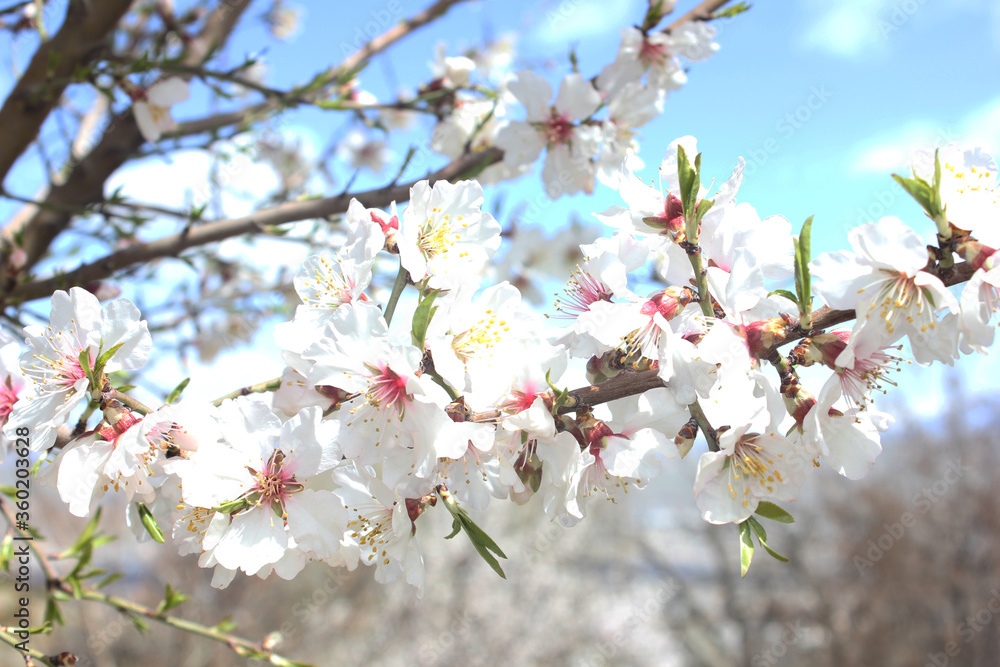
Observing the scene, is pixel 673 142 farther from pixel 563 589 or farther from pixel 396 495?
pixel 563 589

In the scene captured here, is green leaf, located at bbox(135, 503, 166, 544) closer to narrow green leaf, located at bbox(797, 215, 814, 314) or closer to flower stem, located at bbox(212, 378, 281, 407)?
flower stem, located at bbox(212, 378, 281, 407)

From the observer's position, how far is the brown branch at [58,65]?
5.45 ft

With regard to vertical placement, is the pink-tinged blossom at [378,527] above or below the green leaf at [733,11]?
below

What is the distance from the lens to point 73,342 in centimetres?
93

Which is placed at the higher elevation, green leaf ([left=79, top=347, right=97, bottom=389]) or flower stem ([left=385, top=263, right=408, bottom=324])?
green leaf ([left=79, top=347, right=97, bottom=389])

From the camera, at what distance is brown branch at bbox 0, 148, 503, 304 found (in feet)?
5.10

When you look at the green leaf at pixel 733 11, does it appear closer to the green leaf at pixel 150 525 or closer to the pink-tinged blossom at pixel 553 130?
the pink-tinged blossom at pixel 553 130

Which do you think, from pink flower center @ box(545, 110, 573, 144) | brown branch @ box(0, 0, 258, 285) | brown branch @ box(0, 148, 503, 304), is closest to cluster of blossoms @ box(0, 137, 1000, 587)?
brown branch @ box(0, 148, 503, 304)

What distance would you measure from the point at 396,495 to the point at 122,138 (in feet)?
5.87

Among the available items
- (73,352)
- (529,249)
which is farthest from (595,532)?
(73,352)

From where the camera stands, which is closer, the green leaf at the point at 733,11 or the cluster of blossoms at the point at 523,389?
the cluster of blossoms at the point at 523,389

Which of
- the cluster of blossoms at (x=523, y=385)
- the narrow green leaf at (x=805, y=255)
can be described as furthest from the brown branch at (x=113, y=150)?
the narrow green leaf at (x=805, y=255)

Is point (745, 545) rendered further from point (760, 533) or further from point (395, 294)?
point (395, 294)

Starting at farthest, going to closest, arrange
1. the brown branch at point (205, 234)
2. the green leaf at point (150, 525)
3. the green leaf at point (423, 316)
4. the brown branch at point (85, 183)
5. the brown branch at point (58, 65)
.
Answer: the brown branch at point (85, 183), the brown branch at point (58, 65), the brown branch at point (205, 234), the green leaf at point (150, 525), the green leaf at point (423, 316)
